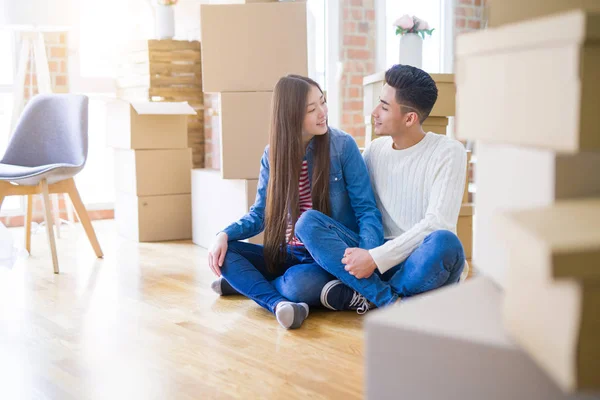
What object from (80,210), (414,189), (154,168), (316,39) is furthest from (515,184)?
(316,39)

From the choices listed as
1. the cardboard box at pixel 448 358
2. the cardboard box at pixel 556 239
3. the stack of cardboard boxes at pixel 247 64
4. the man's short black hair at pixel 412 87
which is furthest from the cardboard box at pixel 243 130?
the cardboard box at pixel 556 239

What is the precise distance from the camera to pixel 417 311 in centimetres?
86

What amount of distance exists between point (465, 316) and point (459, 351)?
7 cm

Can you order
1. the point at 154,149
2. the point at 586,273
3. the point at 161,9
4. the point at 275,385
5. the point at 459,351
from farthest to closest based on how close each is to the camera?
1. the point at 161,9
2. the point at 154,149
3. the point at 275,385
4. the point at 459,351
5. the point at 586,273

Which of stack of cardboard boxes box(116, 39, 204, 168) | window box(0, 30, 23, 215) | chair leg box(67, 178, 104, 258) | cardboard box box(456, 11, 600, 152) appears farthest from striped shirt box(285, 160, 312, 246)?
window box(0, 30, 23, 215)

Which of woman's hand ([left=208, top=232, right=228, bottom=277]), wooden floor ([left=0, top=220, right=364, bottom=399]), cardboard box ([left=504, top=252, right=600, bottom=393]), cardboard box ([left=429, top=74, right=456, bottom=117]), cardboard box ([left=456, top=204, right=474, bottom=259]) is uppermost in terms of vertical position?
cardboard box ([left=429, top=74, right=456, bottom=117])

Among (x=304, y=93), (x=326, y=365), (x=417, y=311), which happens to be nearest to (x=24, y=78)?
(x=304, y=93)

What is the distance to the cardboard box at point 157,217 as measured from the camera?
148 inches

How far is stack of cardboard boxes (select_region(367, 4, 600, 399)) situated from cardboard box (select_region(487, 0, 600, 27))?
A: 0.13 meters

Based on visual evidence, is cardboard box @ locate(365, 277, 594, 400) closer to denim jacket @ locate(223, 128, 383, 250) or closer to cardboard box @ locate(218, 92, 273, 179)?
denim jacket @ locate(223, 128, 383, 250)

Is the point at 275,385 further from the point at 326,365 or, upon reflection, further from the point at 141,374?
the point at 141,374

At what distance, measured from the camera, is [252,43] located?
3.00 metres

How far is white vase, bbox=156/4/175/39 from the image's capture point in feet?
13.2

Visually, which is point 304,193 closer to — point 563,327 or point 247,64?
point 247,64
